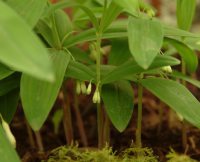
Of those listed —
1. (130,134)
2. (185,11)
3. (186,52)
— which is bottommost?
(130,134)

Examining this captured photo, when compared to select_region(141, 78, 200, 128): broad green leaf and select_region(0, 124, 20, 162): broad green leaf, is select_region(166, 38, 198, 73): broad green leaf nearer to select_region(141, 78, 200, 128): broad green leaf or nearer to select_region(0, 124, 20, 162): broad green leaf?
select_region(141, 78, 200, 128): broad green leaf

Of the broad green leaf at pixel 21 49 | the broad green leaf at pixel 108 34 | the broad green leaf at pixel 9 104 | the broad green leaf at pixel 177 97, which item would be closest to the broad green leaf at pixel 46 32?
the broad green leaf at pixel 108 34

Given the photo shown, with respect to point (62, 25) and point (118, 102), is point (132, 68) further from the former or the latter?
point (62, 25)

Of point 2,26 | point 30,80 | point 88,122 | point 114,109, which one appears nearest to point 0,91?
point 30,80

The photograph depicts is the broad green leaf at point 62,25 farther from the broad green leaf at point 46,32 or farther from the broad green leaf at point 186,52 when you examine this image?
the broad green leaf at point 186,52

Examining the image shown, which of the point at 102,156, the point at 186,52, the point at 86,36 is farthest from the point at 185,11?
the point at 102,156

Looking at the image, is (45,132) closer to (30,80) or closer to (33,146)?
(33,146)

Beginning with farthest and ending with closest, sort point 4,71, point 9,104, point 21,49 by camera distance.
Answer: point 9,104 < point 4,71 < point 21,49

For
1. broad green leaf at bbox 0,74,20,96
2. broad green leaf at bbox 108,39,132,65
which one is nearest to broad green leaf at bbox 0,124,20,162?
broad green leaf at bbox 0,74,20,96
